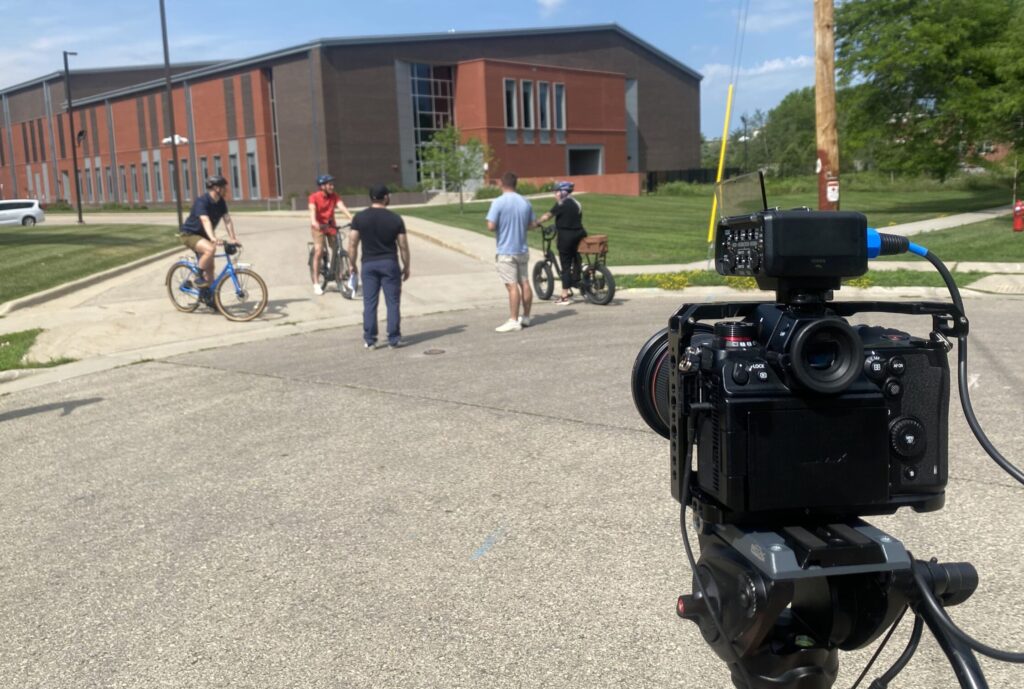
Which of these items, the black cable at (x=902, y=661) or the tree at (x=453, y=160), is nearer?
the black cable at (x=902, y=661)

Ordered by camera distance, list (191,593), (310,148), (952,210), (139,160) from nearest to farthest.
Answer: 1. (191,593)
2. (952,210)
3. (310,148)
4. (139,160)

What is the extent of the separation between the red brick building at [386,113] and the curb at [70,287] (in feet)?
117

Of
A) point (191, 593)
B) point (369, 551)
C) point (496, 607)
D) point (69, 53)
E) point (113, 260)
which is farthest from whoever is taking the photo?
point (69, 53)

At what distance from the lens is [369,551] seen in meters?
4.36

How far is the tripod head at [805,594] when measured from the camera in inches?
74.8

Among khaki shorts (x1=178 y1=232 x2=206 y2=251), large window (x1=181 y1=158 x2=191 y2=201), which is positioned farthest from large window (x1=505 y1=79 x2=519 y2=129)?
khaki shorts (x1=178 y1=232 x2=206 y2=251)

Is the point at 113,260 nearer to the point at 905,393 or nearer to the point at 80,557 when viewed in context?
the point at 80,557

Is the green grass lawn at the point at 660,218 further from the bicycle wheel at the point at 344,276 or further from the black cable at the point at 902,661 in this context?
the black cable at the point at 902,661

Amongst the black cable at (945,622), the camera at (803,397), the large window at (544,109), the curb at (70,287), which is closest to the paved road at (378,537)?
the black cable at (945,622)

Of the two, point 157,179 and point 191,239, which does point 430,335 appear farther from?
point 157,179

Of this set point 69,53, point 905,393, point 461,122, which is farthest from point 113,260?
point 461,122

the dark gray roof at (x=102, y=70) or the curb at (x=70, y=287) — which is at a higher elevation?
the dark gray roof at (x=102, y=70)

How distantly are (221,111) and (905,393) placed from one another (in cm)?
6341

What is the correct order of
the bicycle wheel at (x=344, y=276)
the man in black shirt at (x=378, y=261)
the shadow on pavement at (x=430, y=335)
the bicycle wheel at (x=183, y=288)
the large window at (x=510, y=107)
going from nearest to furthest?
the man in black shirt at (x=378, y=261) → the shadow on pavement at (x=430, y=335) → the bicycle wheel at (x=183, y=288) → the bicycle wheel at (x=344, y=276) → the large window at (x=510, y=107)
